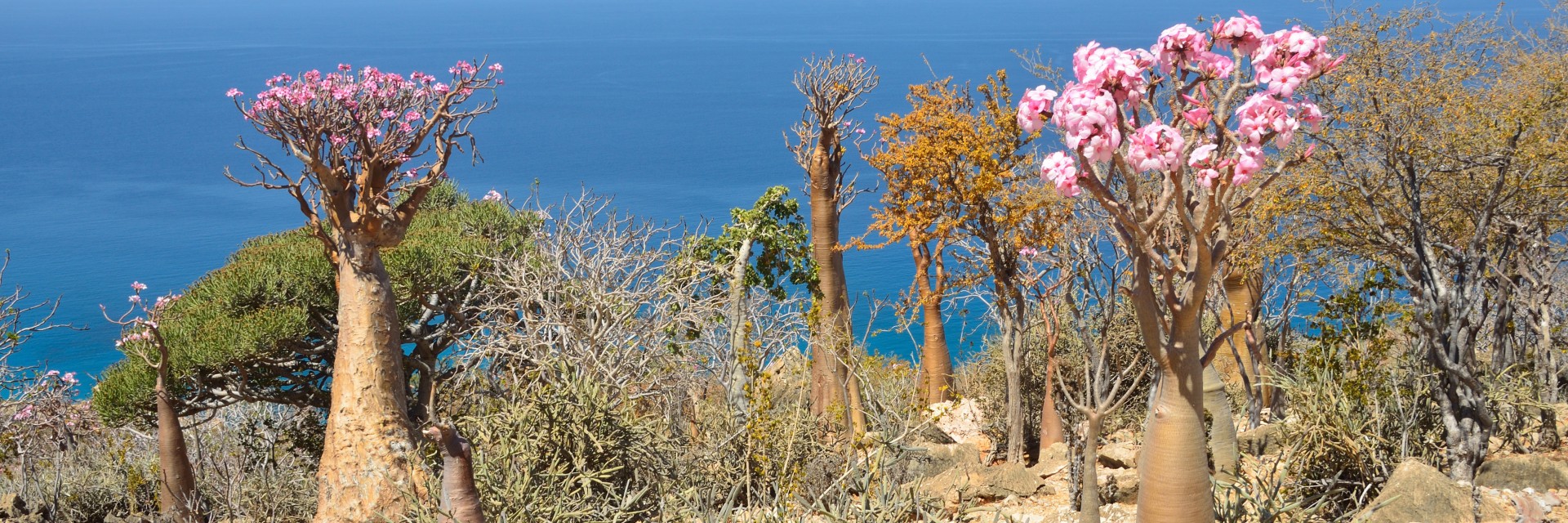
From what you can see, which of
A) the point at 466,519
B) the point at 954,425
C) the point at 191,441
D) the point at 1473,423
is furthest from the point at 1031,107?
the point at 191,441

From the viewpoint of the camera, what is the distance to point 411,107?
37.0 feet

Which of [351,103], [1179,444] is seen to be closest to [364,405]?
[351,103]

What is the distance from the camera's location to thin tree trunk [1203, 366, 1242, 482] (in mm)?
8664

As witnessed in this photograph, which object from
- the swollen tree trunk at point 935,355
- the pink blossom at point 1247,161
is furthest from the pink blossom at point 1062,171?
the swollen tree trunk at point 935,355

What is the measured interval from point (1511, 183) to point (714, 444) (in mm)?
7858

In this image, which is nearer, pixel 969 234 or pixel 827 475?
pixel 827 475

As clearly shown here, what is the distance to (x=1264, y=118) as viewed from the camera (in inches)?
231

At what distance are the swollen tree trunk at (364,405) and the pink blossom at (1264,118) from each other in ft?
24.2

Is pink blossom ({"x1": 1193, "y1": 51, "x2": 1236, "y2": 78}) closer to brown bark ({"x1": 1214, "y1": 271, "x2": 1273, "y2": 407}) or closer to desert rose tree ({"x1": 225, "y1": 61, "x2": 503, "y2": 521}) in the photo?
desert rose tree ({"x1": 225, "y1": 61, "x2": 503, "y2": 521})

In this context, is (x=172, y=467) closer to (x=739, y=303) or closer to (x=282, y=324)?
(x=282, y=324)

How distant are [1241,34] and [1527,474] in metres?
6.07

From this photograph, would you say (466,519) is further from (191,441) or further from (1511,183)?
(191,441)

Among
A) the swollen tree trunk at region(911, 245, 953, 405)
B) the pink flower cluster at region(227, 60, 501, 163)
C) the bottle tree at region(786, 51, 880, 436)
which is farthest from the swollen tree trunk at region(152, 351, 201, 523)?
the swollen tree trunk at region(911, 245, 953, 405)

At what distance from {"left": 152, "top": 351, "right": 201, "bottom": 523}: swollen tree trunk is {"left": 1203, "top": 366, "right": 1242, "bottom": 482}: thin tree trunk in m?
9.88
